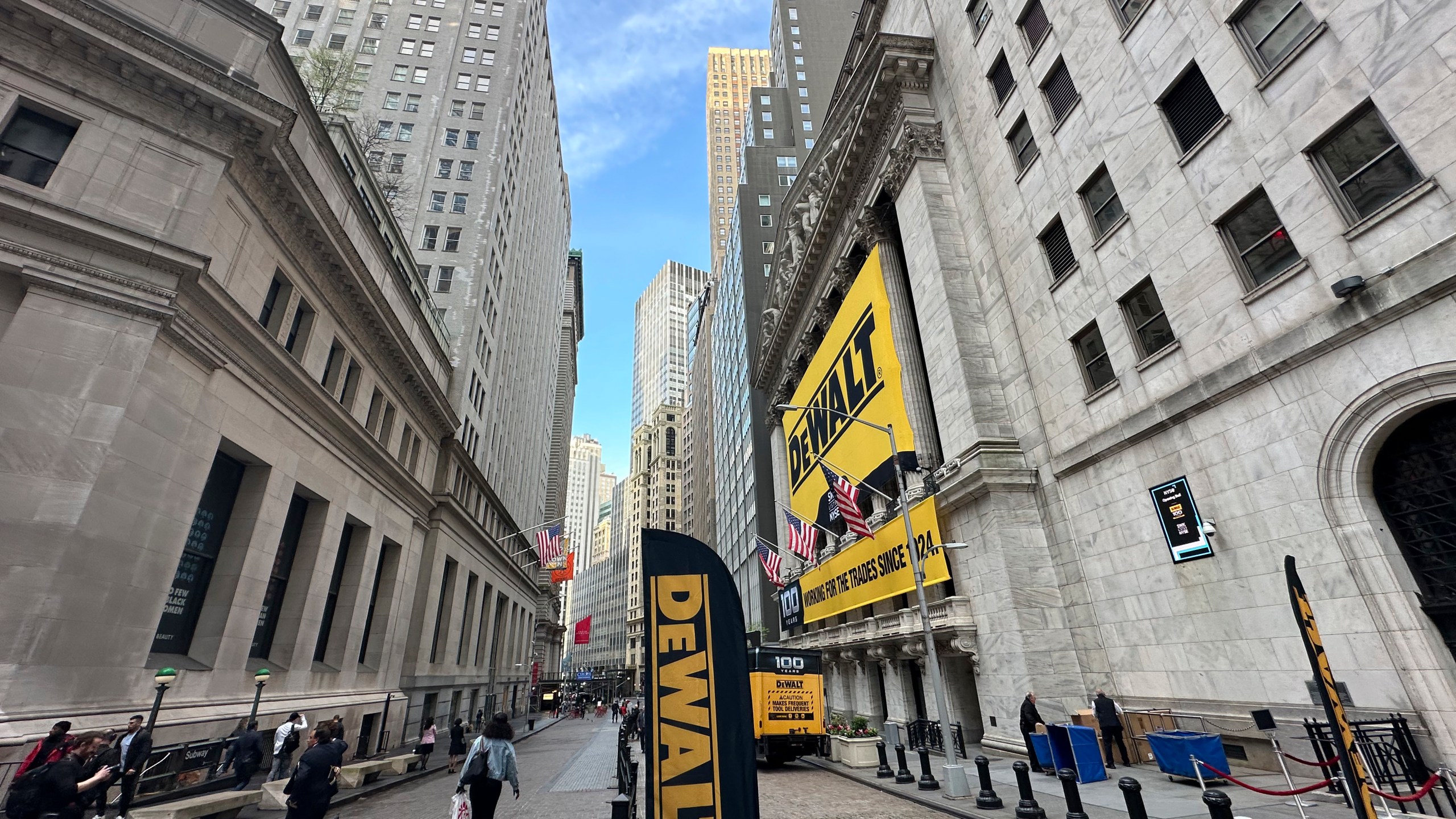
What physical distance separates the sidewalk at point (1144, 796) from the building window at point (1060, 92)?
18.7 m

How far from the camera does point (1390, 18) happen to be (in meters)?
11.4

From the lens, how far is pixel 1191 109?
1559 cm

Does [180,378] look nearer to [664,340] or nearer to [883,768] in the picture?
[883,768]

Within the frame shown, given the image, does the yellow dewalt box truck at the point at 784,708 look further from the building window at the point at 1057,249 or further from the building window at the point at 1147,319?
the building window at the point at 1057,249

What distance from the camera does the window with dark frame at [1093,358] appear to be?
18.5 metres

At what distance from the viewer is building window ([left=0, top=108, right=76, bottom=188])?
13.7 metres

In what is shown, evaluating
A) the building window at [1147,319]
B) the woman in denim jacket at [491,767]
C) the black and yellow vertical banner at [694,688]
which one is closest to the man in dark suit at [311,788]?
the woman in denim jacket at [491,767]

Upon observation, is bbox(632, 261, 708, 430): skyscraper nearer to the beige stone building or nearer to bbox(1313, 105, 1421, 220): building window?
the beige stone building

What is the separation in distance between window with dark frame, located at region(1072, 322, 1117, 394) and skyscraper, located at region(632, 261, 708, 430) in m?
136

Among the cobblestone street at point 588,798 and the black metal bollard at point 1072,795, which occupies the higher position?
the black metal bollard at point 1072,795

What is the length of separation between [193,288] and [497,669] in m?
44.2

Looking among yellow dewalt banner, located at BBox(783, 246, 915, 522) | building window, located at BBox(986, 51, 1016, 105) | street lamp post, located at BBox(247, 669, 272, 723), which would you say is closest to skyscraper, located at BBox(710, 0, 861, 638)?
yellow dewalt banner, located at BBox(783, 246, 915, 522)

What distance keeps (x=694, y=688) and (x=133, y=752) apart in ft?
45.5

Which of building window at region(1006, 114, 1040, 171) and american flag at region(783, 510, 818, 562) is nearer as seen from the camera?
building window at region(1006, 114, 1040, 171)
